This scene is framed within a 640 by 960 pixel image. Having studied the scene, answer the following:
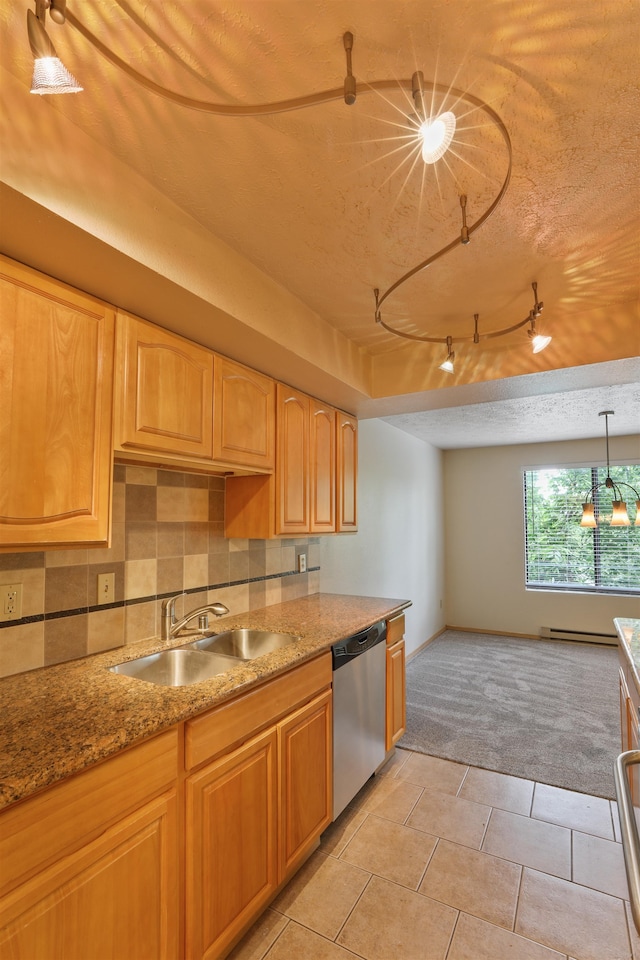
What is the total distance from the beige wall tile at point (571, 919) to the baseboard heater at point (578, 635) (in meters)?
4.28

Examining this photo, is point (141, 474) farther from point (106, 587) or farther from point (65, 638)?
point (65, 638)

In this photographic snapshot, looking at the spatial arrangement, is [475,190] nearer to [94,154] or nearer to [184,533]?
[94,154]

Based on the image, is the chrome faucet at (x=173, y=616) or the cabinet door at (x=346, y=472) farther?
the cabinet door at (x=346, y=472)

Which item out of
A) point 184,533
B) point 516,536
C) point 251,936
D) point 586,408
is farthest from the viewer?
point 516,536

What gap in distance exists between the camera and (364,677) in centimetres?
251

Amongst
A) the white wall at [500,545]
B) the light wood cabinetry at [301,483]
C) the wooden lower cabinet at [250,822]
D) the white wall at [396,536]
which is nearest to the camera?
the wooden lower cabinet at [250,822]

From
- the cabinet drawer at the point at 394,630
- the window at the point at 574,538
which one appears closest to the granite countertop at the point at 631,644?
the cabinet drawer at the point at 394,630

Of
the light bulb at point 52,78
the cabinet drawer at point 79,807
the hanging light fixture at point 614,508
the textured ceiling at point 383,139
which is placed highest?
the textured ceiling at point 383,139

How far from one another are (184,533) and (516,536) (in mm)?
5051

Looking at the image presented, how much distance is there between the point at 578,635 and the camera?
5730 mm

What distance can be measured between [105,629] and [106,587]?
0.55ft

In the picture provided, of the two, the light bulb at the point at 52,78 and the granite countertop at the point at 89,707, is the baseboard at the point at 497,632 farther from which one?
the light bulb at the point at 52,78

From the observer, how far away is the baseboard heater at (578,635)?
5.57 meters

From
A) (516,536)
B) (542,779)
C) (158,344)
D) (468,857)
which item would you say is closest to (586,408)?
(516,536)
